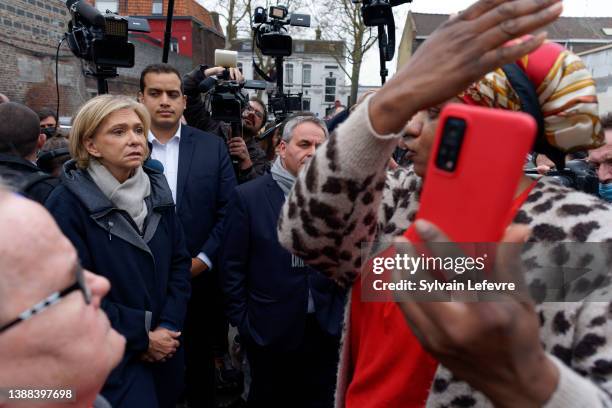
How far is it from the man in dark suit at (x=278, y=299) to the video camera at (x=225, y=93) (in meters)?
0.92

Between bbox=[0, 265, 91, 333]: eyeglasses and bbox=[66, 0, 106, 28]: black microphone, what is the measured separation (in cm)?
266

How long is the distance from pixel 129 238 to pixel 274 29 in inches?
128

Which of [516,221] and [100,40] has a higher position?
[100,40]

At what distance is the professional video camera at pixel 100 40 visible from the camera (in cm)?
317

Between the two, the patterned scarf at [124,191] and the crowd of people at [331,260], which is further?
the patterned scarf at [124,191]

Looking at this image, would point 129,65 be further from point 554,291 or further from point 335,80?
point 335,80

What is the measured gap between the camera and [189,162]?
3.12 meters

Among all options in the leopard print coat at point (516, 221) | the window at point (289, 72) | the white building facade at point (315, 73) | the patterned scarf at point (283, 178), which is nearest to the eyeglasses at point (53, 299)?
the leopard print coat at point (516, 221)

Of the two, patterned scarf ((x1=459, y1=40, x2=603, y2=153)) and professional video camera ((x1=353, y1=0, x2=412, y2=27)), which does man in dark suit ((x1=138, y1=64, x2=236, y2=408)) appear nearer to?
professional video camera ((x1=353, y1=0, x2=412, y2=27))

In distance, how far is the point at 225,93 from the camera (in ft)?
11.9

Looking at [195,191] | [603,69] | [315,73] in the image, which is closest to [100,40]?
[195,191]

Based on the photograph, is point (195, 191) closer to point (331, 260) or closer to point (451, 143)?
point (331, 260)

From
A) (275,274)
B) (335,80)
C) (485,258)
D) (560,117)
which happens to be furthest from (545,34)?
(335,80)

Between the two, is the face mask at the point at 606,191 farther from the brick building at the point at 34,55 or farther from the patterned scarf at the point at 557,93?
the brick building at the point at 34,55
